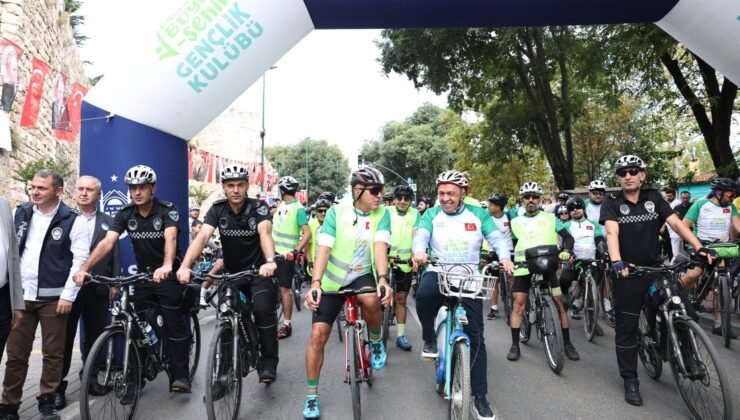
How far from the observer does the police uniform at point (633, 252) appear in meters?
4.80

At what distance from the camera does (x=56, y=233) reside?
15.2 feet

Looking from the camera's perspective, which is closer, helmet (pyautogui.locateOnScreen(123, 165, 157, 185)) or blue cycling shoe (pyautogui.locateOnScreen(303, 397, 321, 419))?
blue cycling shoe (pyautogui.locateOnScreen(303, 397, 321, 419))

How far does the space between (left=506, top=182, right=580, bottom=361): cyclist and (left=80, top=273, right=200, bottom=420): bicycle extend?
12.7 ft

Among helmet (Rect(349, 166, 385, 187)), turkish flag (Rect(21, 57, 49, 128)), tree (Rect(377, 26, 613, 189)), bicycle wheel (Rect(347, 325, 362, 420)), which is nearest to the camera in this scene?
bicycle wheel (Rect(347, 325, 362, 420))

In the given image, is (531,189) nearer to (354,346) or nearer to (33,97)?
(354,346)

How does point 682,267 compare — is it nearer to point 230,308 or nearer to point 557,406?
point 557,406

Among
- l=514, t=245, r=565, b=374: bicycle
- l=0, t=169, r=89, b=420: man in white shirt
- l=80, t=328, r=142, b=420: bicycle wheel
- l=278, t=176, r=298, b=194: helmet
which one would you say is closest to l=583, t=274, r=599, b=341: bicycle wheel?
l=514, t=245, r=565, b=374: bicycle

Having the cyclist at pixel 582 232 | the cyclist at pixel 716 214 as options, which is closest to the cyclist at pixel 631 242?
the cyclist at pixel 582 232

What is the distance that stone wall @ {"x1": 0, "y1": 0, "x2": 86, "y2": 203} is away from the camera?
1206 centimetres

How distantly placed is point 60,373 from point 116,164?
2.33m

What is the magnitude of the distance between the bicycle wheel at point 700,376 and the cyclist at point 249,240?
3.46 meters

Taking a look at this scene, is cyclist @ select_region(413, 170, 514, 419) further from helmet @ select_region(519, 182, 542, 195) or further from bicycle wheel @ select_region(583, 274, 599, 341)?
bicycle wheel @ select_region(583, 274, 599, 341)

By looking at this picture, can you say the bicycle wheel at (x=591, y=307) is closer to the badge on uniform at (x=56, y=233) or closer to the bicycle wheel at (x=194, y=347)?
the bicycle wheel at (x=194, y=347)

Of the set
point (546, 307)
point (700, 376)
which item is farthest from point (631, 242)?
point (546, 307)
